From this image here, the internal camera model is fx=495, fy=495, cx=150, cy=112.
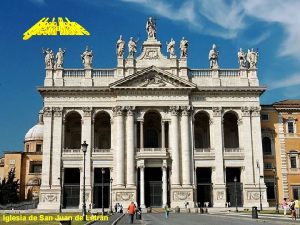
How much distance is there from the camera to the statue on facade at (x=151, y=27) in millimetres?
70562

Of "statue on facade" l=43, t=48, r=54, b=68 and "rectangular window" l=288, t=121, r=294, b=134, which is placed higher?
"statue on facade" l=43, t=48, r=54, b=68

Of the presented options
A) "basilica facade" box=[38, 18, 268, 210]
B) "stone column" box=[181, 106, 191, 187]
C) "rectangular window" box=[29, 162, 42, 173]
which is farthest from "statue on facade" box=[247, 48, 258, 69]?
"rectangular window" box=[29, 162, 42, 173]

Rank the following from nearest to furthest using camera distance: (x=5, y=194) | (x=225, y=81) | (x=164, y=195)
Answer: (x=164, y=195), (x=225, y=81), (x=5, y=194)

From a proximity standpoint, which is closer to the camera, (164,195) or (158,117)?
(164,195)

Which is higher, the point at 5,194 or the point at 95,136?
the point at 95,136

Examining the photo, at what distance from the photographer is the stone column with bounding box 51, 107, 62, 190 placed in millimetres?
64938

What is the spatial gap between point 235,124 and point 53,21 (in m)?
29.6

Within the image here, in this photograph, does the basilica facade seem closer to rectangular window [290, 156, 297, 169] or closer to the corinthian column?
the corinthian column

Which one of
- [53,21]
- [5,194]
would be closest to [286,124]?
[53,21]

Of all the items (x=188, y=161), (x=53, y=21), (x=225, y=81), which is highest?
(x=53, y=21)

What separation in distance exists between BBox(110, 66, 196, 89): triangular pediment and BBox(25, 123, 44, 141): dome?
39330mm

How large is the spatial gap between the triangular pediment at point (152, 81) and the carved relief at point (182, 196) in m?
14.0

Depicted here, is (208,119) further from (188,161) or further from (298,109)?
(298,109)

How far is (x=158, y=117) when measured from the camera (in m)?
70.8
